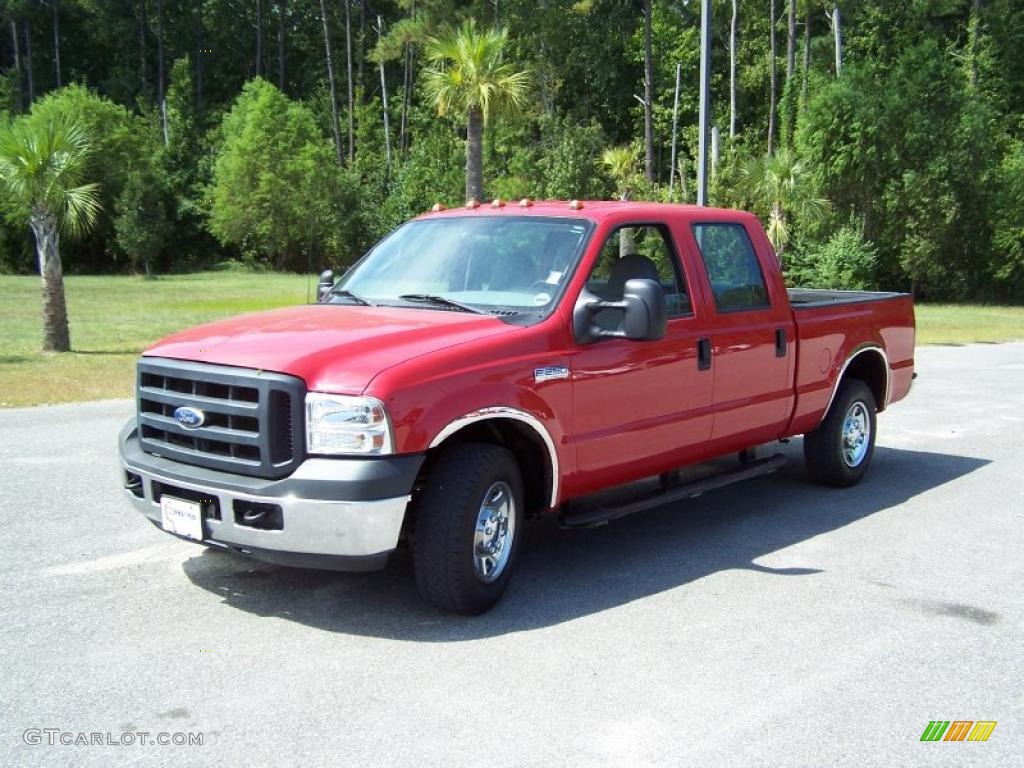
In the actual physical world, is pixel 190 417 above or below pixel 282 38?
below

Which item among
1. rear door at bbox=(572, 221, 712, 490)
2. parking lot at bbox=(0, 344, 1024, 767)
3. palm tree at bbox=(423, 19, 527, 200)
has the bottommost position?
parking lot at bbox=(0, 344, 1024, 767)

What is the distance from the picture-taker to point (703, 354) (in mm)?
6227

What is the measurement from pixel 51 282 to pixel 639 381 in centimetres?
1393

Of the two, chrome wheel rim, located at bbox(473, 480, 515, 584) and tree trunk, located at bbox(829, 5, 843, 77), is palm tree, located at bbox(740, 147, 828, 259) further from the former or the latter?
chrome wheel rim, located at bbox(473, 480, 515, 584)

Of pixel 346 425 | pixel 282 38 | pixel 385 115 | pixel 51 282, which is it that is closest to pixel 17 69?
pixel 282 38

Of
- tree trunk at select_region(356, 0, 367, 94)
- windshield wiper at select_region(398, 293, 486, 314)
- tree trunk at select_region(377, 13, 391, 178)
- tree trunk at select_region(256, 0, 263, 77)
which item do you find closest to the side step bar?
windshield wiper at select_region(398, 293, 486, 314)

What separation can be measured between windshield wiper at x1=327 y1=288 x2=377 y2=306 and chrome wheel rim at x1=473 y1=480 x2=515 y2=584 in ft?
4.76

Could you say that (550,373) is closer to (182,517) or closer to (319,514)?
(319,514)

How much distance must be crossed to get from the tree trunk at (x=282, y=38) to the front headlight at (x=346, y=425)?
68.7 m

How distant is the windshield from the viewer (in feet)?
18.6

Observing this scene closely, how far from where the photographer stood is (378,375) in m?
4.59

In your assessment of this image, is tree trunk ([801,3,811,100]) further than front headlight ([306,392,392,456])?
Yes

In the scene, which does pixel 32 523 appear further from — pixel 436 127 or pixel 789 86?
pixel 436 127

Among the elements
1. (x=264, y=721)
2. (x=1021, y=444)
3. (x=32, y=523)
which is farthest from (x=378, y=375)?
(x=1021, y=444)
